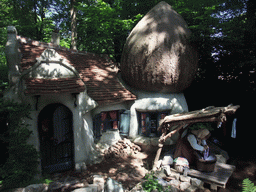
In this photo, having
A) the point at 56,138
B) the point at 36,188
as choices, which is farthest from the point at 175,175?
the point at 56,138

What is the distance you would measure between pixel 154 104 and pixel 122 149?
2.61 metres

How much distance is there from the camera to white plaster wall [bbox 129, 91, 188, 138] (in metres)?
7.95

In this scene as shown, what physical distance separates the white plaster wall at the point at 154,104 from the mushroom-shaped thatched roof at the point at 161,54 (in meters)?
0.31

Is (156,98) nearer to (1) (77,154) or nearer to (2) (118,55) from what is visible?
(1) (77,154)

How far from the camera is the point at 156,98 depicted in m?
8.11

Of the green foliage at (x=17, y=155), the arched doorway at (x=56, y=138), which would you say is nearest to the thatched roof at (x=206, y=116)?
the arched doorway at (x=56, y=138)

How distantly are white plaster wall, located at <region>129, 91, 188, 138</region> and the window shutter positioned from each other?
0.20 meters

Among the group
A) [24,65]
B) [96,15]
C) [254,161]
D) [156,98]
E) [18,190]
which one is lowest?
[254,161]

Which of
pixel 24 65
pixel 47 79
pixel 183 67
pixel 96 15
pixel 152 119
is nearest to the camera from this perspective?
pixel 47 79

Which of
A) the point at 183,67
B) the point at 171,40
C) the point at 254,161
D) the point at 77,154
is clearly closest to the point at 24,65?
the point at 77,154

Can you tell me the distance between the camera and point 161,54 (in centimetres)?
756

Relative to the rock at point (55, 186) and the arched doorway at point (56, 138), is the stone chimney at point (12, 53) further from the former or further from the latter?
the rock at point (55, 186)

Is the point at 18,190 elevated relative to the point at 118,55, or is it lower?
lower

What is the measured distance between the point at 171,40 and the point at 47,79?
538 cm
